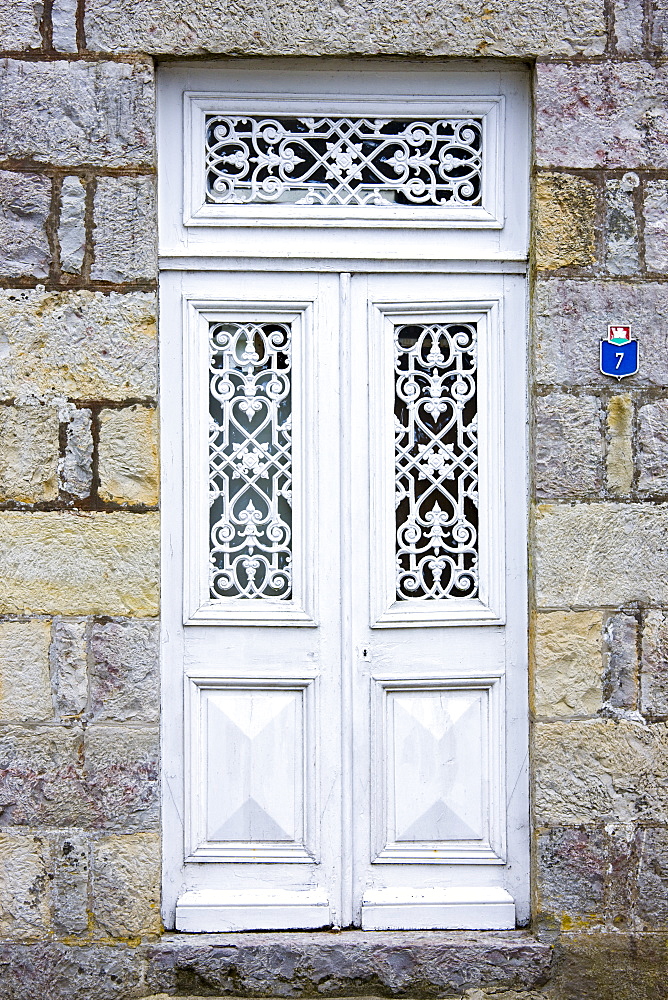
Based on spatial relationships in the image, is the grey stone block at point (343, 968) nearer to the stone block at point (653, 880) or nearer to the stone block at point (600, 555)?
the stone block at point (653, 880)

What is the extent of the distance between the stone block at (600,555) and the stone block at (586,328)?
462 mm

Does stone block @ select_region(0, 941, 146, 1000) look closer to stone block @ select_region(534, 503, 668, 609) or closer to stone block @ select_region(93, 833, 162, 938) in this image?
stone block @ select_region(93, 833, 162, 938)

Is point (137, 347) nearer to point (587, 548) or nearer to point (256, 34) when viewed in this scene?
point (256, 34)

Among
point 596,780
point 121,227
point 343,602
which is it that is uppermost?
point 121,227

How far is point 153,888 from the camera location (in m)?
3.21

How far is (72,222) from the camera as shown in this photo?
3201mm

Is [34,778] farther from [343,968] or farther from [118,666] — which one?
[343,968]

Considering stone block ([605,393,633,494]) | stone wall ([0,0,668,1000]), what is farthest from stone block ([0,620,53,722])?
stone block ([605,393,633,494])

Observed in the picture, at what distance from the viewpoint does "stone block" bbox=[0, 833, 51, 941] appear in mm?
3178

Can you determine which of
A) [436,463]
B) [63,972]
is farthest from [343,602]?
[63,972]

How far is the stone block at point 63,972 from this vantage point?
3166 mm

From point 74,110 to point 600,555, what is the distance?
7.81 feet

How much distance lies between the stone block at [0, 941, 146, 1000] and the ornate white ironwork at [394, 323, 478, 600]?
1618 mm

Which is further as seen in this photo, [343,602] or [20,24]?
[343,602]
